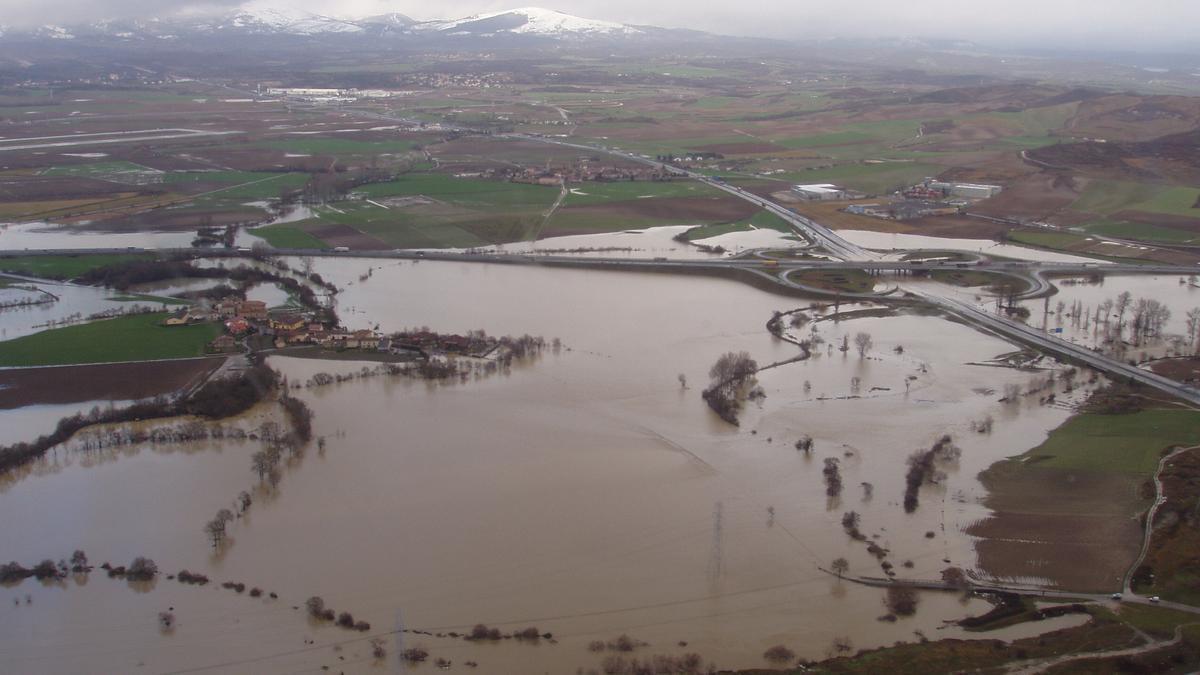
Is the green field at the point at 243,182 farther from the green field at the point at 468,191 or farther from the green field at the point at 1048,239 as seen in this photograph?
the green field at the point at 1048,239

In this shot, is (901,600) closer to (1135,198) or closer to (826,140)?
(1135,198)

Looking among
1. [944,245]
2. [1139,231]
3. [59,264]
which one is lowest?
[59,264]

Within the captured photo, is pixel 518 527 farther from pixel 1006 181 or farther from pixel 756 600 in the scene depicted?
→ pixel 1006 181

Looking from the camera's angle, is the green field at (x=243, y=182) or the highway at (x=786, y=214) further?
the green field at (x=243, y=182)

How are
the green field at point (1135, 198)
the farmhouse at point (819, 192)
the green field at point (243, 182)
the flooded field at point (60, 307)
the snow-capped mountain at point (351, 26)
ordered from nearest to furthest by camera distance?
the flooded field at point (60, 307) < the green field at point (1135, 198) < the green field at point (243, 182) < the farmhouse at point (819, 192) < the snow-capped mountain at point (351, 26)

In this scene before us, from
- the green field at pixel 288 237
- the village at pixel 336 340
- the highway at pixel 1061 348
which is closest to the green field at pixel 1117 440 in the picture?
the highway at pixel 1061 348

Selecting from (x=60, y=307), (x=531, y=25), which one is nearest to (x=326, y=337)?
(x=60, y=307)

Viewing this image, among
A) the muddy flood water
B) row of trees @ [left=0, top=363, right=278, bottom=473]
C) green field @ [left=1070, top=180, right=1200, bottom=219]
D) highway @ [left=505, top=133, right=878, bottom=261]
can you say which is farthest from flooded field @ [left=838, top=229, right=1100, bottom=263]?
row of trees @ [left=0, top=363, right=278, bottom=473]
